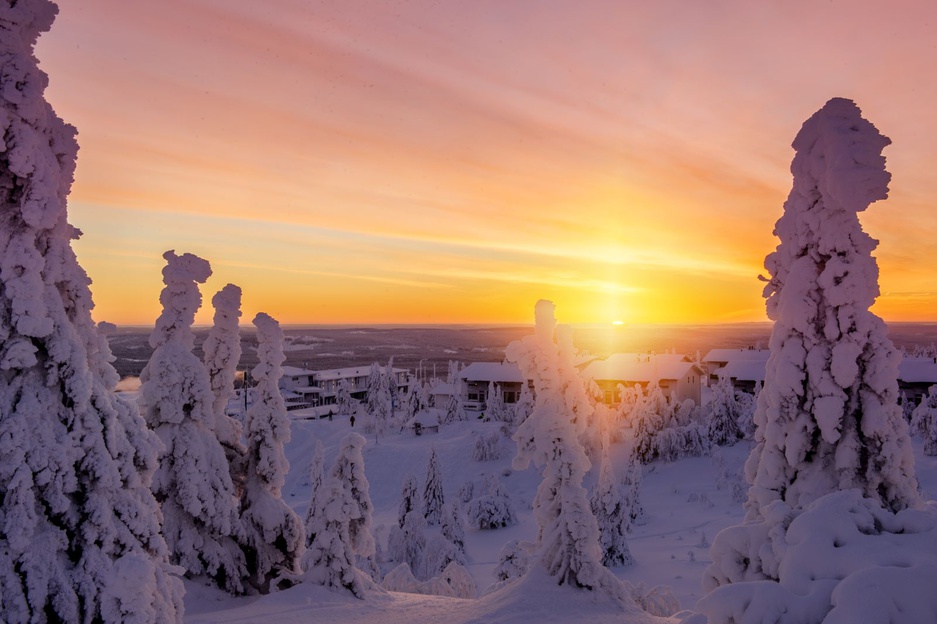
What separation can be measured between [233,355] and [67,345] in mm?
10494

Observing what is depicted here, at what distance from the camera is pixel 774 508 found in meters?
6.66

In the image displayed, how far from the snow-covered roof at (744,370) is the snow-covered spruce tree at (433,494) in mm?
40221

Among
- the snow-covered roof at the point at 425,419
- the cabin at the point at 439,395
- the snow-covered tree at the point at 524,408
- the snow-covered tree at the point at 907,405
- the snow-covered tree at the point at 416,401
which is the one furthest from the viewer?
the cabin at the point at 439,395

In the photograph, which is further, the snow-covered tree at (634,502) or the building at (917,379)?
the building at (917,379)

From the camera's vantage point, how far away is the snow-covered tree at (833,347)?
9914 millimetres

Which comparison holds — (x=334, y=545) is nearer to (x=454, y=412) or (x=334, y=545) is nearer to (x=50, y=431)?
(x=50, y=431)

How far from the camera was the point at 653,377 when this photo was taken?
57.6 metres

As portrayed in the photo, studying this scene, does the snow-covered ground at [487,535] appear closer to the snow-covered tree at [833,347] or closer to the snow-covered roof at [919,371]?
the snow-covered tree at [833,347]

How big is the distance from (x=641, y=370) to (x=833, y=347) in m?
51.6

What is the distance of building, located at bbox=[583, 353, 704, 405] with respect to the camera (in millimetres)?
57688

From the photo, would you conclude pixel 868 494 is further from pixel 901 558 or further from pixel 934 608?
pixel 934 608

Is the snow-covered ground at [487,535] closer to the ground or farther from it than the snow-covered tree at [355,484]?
closer to the ground

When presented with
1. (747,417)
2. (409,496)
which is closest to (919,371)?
(747,417)

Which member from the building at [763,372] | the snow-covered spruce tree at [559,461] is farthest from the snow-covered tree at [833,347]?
the building at [763,372]
